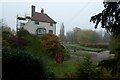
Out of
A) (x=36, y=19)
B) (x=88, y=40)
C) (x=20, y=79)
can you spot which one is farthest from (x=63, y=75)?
(x=36, y=19)

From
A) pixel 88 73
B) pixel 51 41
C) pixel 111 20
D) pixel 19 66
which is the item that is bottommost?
pixel 88 73

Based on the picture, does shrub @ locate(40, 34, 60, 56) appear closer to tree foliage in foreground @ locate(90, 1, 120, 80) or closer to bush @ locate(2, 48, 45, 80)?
bush @ locate(2, 48, 45, 80)

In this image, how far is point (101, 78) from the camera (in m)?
8.12

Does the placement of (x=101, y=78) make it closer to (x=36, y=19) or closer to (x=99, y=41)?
(x=99, y=41)

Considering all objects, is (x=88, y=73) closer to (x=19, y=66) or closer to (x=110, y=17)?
(x=19, y=66)

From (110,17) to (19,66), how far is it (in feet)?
7.95

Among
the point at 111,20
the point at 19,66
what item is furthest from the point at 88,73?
the point at 111,20

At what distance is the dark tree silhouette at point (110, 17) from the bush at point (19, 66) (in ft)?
6.28

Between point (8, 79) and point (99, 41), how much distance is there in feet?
17.4

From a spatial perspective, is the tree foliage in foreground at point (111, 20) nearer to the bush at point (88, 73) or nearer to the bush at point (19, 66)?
the bush at point (19, 66)

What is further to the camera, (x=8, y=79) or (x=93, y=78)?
(x=93, y=78)

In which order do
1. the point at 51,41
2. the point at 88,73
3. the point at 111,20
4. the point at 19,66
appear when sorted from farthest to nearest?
the point at 51,41 < the point at 88,73 < the point at 19,66 < the point at 111,20

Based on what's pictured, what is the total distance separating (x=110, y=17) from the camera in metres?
5.39

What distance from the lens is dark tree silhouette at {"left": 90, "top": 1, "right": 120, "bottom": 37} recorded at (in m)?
5.34
